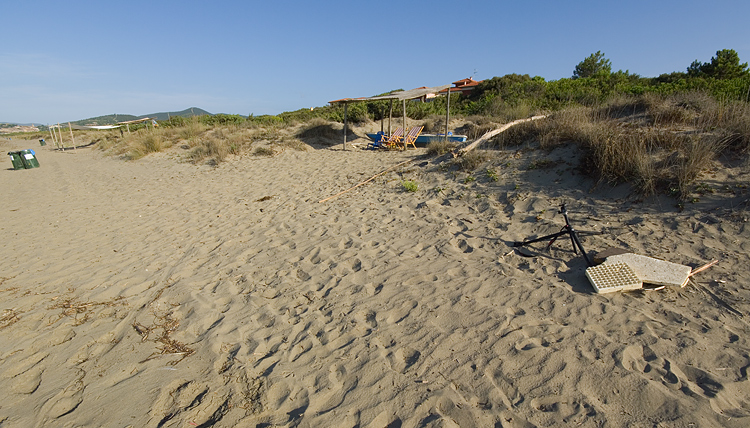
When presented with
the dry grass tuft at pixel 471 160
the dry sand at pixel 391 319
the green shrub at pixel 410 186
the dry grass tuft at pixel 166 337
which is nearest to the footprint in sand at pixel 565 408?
the dry sand at pixel 391 319

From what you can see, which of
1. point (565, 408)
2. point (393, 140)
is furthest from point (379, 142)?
point (565, 408)

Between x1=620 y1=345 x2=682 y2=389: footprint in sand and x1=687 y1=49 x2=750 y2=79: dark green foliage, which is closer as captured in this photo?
x1=620 y1=345 x2=682 y2=389: footprint in sand

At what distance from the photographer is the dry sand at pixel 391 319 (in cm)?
200

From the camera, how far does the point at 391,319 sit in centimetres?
278

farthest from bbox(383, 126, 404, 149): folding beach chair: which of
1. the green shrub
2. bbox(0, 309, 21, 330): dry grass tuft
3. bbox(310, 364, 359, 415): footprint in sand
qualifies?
bbox(310, 364, 359, 415): footprint in sand

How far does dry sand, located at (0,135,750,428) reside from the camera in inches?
78.7

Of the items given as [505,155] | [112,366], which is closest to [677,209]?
[505,155]

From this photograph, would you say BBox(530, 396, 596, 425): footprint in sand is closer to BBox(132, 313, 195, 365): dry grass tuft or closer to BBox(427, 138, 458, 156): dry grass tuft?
BBox(132, 313, 195, 365): dry grass tuft

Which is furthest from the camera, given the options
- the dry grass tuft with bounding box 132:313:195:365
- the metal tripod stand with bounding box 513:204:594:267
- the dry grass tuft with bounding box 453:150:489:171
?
the dry grass tuft with bounding box 453:150:489:171

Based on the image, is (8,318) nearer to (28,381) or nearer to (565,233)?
(28,381)

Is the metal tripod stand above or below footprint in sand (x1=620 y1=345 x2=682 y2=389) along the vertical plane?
above

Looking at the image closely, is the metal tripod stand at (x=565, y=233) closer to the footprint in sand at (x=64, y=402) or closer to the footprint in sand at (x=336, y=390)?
the footprint in sand at (x=336, y=390)

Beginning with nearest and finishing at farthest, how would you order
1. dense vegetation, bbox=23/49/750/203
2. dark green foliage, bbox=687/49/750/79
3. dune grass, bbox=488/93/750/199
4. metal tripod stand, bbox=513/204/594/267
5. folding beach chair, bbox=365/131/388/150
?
metal tripod stand, bbox=513/204/594/267, dune grass, bbox=488/93/750/199, dense vegetation, bbox=23/49/750/203, folding beach chair, bbox=365/131/388/150, dark green foliage, bbox=687/49/750/79

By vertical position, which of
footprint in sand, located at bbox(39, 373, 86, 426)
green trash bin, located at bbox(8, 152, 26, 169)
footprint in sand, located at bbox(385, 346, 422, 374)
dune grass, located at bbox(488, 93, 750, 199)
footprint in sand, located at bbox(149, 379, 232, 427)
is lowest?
footprint in sand, located at bbox(39, 373, 86, 426)
